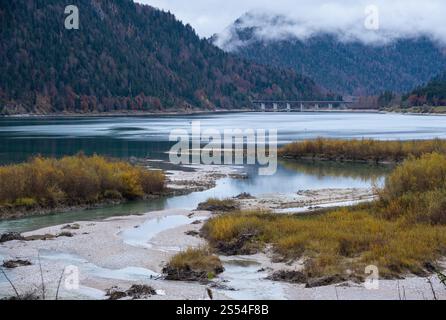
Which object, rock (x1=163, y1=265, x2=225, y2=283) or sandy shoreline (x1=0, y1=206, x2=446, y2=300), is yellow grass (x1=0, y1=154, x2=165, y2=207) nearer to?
sandy shoreline (x1=0, y1=206, x2=446, y2=300)

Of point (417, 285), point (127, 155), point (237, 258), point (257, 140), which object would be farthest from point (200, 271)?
point (257, 140)

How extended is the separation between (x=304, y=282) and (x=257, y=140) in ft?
261

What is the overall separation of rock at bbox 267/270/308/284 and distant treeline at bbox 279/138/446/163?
159ft

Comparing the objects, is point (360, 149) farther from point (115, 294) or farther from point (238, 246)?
point (115, 294)

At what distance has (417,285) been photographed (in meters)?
20.8

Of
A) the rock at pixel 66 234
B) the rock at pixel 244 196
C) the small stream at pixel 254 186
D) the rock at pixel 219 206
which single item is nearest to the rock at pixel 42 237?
the rock at pixel 66 234

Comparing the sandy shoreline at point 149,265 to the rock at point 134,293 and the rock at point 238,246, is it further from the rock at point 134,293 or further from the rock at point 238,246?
the rock at point 238,246

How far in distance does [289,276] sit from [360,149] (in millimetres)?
55027

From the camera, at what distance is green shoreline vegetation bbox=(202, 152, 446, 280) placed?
76.0 feet

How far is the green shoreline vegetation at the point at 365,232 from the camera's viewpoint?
23.2 metres

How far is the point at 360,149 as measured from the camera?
7544 centimetres

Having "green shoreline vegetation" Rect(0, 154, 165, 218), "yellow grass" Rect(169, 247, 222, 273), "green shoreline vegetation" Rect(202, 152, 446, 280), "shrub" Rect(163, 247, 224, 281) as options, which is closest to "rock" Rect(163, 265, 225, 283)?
"shrub" Rect(163, 247, 224, 281)

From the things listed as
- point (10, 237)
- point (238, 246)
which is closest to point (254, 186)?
point (238, 246)
